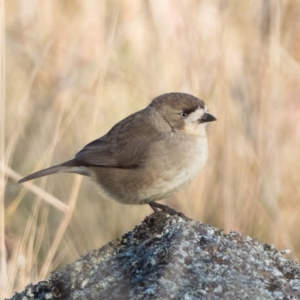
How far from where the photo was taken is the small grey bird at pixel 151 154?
3.57 meters

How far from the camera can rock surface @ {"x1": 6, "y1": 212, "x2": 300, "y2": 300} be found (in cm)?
205

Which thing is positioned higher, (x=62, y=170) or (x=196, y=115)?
(x=196, y=115)

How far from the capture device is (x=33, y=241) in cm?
390

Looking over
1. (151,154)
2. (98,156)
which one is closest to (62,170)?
Answer: (98,156)

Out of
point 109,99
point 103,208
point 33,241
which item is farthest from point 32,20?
point 33,241

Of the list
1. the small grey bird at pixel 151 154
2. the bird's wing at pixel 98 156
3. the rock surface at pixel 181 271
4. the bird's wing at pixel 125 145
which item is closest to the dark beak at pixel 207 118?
the small grey bird at pixel 151 154

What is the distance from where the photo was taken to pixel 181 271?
213 cm

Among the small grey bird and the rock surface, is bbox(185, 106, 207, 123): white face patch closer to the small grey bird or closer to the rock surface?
the small grey bird

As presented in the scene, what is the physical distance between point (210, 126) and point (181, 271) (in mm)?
2377

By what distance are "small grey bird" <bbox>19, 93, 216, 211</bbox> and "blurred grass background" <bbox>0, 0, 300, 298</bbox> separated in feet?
0.82

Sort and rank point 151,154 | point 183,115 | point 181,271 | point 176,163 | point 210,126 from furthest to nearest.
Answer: point 210,126 < point 183,115 < point 151,154 < point 176,163 < point 181,271

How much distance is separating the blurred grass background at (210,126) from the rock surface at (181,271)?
161 centimetres

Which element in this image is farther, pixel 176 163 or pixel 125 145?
pixel 125 145

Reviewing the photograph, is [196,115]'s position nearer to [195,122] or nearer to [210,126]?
[195,122]
